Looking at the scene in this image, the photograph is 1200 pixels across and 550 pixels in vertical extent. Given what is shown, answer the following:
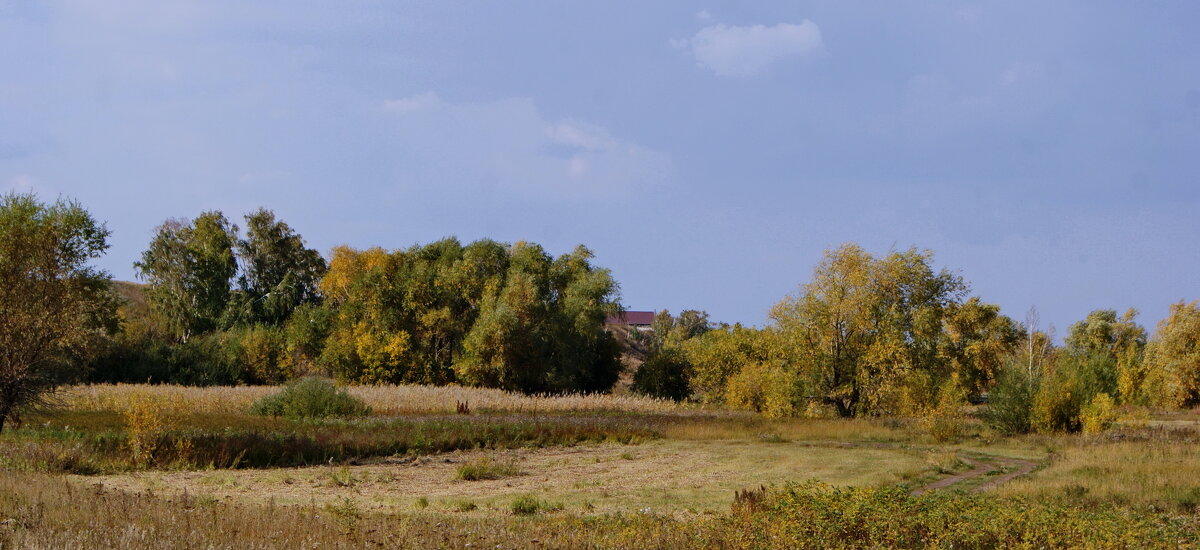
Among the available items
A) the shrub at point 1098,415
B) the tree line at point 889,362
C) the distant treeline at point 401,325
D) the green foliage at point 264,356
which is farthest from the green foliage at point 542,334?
the shrub at point 1098,415

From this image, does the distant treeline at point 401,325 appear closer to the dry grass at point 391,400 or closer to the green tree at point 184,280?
the green tree at point 184,280

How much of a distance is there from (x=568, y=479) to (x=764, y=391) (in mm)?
27328

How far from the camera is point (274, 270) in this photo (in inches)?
3127

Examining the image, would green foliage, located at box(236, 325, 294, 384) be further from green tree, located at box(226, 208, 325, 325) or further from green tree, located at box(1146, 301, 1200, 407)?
green tree, located at box(1146, 301, 1200, 407)

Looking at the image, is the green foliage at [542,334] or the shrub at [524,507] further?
the green foliage at [542,334]

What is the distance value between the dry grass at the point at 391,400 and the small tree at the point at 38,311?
11.7m

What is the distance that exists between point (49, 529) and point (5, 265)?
44.3 feet

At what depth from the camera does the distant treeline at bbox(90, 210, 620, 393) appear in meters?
57.4

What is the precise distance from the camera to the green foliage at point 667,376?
202 ft

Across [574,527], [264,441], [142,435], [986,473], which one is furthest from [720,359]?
[574,527]

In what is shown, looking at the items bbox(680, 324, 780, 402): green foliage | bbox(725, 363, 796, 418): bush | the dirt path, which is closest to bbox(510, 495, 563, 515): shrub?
the dirt path

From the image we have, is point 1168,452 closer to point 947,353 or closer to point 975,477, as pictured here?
point 975,477

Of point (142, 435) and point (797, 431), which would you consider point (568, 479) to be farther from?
point (797, 431)

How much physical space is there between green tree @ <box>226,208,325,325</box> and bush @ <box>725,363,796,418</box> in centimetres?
4190
